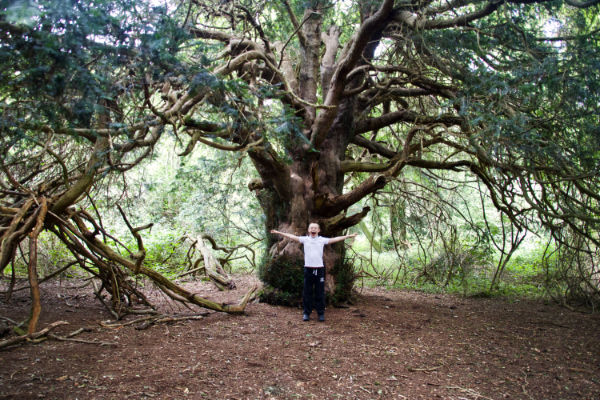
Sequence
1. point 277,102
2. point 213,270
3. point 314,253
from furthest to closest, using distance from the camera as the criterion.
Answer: point 213,270, point 277,102, point 314,253

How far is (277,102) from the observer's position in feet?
24.2

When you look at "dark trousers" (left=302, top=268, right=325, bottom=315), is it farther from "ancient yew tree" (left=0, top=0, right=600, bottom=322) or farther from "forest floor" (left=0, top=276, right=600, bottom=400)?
"ancient yew tree" (left=0, top=0, right=600, bottom=322)

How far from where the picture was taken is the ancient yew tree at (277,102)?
2.53 metres

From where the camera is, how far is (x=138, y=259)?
467 cm

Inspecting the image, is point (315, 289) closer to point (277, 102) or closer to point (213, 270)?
point (213, 270)

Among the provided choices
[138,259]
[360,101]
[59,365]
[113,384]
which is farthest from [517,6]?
[59,365]

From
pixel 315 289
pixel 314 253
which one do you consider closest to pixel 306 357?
pixel 315 289

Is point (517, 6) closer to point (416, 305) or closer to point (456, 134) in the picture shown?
point (456, 134)

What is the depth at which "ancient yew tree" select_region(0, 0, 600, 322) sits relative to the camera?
2.53 meters

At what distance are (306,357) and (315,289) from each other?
5.06 ft

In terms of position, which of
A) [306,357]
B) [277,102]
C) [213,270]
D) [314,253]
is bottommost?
[306,357]

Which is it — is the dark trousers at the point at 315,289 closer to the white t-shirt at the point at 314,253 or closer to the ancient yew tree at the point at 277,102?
the white t-shirt at the point at 314,253

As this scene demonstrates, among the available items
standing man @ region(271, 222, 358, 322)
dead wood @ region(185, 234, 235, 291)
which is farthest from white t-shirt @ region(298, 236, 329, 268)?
dead wood @ region(185, 234, 235, 291)

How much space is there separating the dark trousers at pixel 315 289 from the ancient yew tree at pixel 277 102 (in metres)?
0.89
